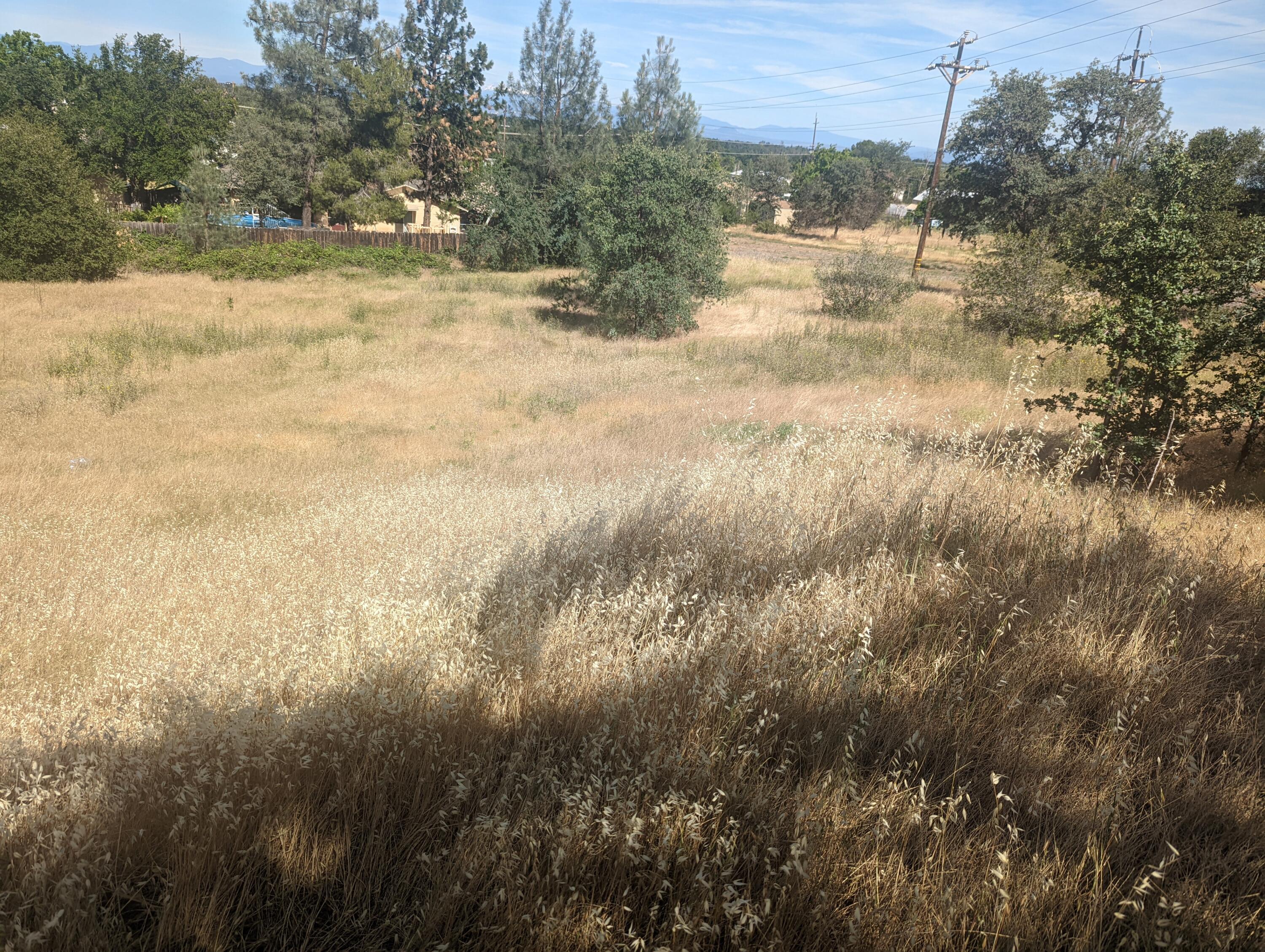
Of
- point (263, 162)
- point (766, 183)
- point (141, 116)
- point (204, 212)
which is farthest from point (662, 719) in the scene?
point (766, 183)

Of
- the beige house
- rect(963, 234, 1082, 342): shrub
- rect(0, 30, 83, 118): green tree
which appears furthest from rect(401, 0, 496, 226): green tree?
rect(963, 234, 1082, 342): shrub

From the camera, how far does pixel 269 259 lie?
29.0 metres

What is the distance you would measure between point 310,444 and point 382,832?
942 cm

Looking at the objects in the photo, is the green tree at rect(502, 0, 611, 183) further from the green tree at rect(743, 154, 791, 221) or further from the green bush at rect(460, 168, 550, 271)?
the green tree at rect(743, 154, 791, 221)

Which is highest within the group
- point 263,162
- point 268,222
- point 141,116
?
point 141,116

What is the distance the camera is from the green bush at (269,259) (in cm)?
2836

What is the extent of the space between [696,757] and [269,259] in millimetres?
32295

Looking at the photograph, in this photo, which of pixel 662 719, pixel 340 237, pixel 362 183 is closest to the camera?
pixel 662 719

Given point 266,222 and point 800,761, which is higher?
point 266,222

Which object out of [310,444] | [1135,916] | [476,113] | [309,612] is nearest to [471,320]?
[310,444]

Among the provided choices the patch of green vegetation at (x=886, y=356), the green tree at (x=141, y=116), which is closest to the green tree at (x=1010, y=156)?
the patch of green vegetation at (x=886, y=356)

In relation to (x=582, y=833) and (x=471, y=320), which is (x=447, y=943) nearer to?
(x=582, y=833)

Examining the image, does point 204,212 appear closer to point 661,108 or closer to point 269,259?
point 269,259

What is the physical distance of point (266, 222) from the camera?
133 ft
